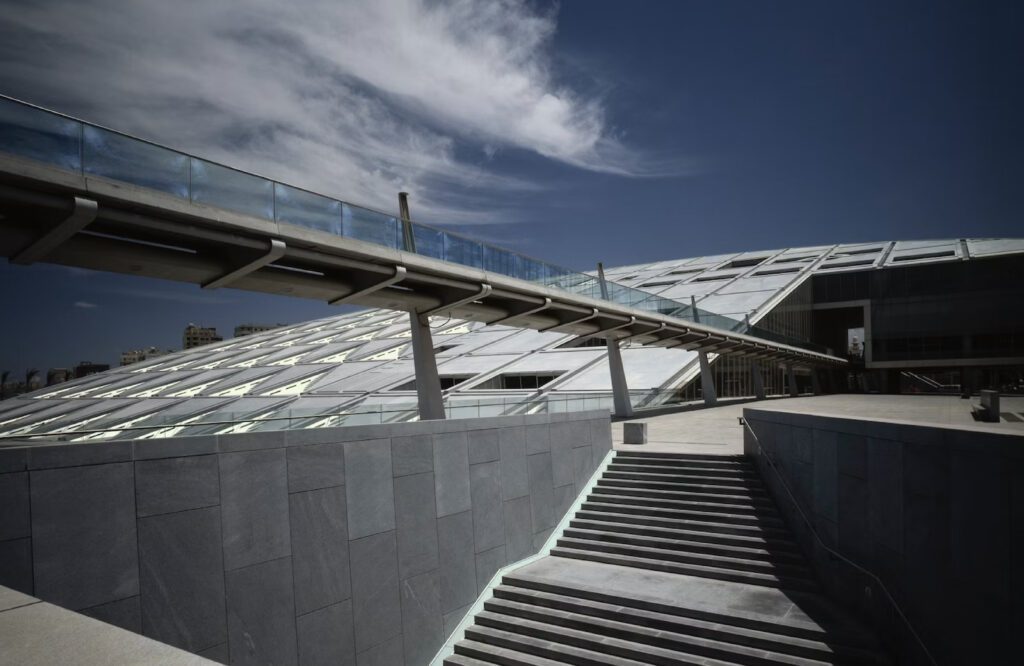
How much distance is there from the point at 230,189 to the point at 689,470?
486 inches

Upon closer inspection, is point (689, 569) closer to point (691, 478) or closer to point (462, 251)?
point (691, 478)

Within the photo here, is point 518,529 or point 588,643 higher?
point 518,529

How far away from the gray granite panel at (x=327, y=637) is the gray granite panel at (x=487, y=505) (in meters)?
3.48

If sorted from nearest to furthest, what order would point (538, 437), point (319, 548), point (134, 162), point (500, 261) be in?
point (134, 162) → point (319, 548) → point (538, 437) → point (500, 261)

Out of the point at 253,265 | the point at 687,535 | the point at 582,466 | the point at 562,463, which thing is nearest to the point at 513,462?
the point at 562,463

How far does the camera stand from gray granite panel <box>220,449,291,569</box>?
28.0 ft

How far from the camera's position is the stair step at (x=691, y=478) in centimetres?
1530

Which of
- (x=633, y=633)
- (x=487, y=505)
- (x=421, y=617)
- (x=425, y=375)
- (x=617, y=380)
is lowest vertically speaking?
(x=633, y=633)

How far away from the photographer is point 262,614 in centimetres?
868

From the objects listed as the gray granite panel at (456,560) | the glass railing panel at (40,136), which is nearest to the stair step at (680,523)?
the gray granite panel at (456,560)

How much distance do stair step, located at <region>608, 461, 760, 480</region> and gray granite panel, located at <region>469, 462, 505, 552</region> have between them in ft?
15.6

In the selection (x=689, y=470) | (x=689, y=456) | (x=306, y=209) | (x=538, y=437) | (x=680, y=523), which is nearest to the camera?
(x=306, y=209)

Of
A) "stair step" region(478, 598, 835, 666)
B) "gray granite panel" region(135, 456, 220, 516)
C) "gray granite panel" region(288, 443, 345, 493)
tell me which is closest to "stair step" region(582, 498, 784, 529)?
"stair step" region(478, 598, 835, 666)

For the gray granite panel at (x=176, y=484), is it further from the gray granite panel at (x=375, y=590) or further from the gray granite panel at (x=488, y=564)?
the gray granite panel at (x=488, y=564)
